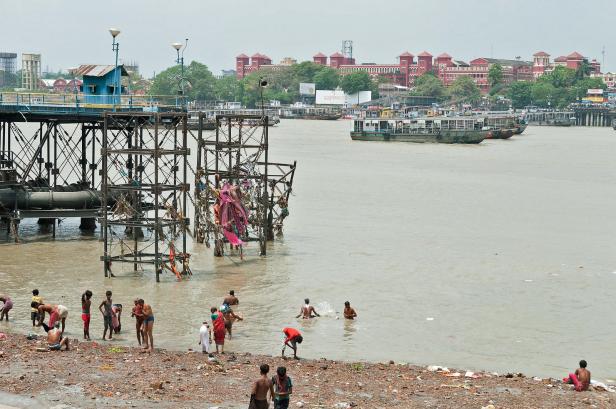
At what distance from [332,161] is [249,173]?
57562 mm

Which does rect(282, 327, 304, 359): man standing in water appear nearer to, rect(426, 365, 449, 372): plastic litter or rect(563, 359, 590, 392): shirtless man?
rect(426, 365, 449, 372): plastic litter

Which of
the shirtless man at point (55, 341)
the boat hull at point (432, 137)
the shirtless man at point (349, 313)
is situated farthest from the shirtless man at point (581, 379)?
the boat hull at point (432, 137)

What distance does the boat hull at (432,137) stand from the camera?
133 m

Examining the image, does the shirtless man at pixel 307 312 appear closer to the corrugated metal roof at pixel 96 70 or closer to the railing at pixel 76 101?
the railing at pixel 76 101

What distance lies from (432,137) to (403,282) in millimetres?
100389

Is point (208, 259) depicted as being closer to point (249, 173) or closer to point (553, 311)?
point (249, 173)

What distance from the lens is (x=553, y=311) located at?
31.6 metres

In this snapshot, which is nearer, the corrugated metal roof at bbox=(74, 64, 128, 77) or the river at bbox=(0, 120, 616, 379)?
the river at bbox=(0, 120, 616, 379)

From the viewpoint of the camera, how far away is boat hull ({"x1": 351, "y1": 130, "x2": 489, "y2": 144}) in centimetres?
13325

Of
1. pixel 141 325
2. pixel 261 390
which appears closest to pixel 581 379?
pixel 261 390

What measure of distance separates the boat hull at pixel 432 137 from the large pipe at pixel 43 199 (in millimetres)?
96593

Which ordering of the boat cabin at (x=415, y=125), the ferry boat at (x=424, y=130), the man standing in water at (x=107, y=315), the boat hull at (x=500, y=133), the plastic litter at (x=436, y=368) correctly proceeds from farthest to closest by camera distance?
the boat hull at (x=500, y=133)
the boat cabin at (x=415, y=125)
the ferry boat at (x=424, y=130)
the man standing in water at (x=107, y=315)
the plastic litter at (x=436, y=368)

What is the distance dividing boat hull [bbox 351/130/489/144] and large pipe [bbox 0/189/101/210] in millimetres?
96593

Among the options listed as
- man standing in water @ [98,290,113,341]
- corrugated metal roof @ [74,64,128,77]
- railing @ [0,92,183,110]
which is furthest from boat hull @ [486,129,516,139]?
man standing in water @ [98,290,113,341]
